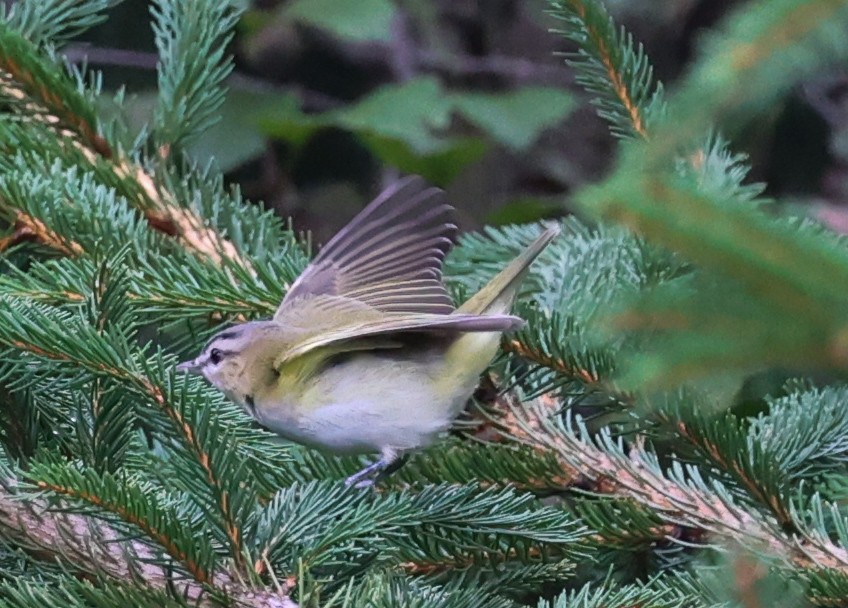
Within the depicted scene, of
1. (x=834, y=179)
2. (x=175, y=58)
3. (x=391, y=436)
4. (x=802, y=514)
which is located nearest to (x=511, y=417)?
(x=391, y=436)

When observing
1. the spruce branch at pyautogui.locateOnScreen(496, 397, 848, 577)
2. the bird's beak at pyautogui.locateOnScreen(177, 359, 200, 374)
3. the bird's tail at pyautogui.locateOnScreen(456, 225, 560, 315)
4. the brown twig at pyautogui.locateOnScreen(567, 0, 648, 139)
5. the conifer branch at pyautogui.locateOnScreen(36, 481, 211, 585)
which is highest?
the brown twig at pyautogui.locateOnScreen(567, 0, 648, 139)

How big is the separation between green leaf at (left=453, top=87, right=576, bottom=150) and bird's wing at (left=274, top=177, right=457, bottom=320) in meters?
1.48

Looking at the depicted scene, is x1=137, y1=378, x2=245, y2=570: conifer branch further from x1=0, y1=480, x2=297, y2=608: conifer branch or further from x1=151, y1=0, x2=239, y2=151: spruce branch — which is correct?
x1=151, y1=0, x2=239, y2=151: spruce branch

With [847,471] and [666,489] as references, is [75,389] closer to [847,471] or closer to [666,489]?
[666,489]

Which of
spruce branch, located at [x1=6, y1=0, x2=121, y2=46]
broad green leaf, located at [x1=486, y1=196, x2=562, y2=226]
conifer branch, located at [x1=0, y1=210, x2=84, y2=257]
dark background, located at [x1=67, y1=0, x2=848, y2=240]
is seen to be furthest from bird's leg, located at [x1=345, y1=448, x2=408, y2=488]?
broad green leaf, located at [x1=486, y1=196, x2=562, y2=226]

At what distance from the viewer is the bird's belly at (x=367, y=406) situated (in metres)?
1.22

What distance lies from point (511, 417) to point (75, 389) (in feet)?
1.49

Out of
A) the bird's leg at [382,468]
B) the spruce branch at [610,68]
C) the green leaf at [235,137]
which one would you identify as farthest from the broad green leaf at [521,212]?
the bird's leg at [382,468]

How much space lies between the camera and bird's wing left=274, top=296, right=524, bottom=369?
3.42 ft

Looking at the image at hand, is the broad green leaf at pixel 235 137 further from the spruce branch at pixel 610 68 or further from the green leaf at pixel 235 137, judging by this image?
the spruce branch at pixel 610 68

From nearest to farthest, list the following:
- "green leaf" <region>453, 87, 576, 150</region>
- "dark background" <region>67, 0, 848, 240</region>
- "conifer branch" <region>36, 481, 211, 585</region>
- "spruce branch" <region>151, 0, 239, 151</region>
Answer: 1. "conifer branch" <region>36, 481, 211, 585</region>
2. "spruce branch" <region>151, 0, 239, 151</region>
3. "dark background" <region>67, 0, 848, 240</region>
4. "green leaf" <region>453, 87, 576, 150</region>

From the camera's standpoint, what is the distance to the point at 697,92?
0.33 meters

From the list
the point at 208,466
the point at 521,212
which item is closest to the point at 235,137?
the point at 521,212

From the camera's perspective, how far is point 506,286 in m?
1.21
